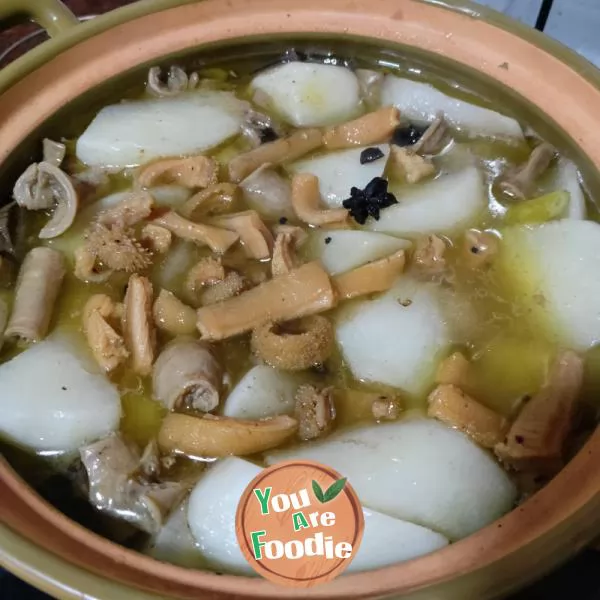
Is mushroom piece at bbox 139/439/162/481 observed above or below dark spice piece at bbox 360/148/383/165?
below

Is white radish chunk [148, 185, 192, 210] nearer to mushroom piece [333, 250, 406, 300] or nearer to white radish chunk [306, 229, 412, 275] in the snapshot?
white radish chunk [306, 229, 412, 275]

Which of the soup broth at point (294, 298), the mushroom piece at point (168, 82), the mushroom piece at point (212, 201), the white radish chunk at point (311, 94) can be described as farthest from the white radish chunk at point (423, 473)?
the mushroom piece at point (168, 82)

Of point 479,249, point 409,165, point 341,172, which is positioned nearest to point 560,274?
point 479,249

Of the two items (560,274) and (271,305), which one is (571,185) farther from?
(271,305)

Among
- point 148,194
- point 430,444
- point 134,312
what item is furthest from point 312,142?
point 430,444

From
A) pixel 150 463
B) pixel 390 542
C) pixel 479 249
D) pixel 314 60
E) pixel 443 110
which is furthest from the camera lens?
pixel 314 60

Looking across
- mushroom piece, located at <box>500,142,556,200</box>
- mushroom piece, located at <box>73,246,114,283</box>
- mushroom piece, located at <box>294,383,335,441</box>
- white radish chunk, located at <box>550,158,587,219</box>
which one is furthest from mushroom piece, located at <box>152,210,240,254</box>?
white radish chunk, located at <box>550,158,587,219</box>
